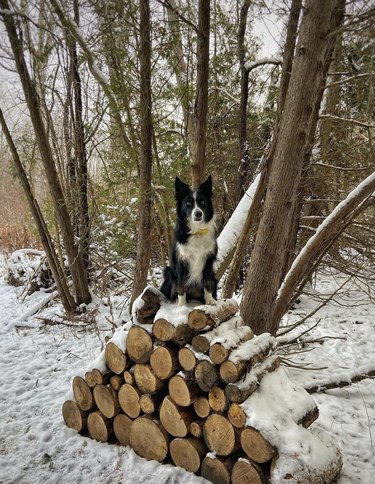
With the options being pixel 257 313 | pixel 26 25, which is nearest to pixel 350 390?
pixel 257 313

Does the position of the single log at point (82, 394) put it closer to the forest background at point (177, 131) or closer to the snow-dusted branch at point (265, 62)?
the forest background at point (177, 131)

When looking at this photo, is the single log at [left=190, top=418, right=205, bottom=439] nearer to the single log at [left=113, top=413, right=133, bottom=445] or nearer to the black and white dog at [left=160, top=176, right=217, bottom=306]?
the single log at [left=113, top=413, right=133, bottom=445]

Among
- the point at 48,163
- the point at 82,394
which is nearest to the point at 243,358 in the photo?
the point at 82,394

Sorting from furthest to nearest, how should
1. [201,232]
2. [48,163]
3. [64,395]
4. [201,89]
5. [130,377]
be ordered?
1. [48,163]
2. [201,89]
3. [64,395]
4. [130,377]
5. [201,232]

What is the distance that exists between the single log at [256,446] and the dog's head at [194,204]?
58.6 inches

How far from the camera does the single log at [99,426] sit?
295 cm

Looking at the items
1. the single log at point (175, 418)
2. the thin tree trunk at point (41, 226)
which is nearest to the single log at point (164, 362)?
the single log at point (175, 418)

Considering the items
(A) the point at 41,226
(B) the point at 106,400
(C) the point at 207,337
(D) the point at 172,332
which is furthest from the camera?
(A) the point at 41,226

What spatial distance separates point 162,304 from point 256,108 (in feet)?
19.7

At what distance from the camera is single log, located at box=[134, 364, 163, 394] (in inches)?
105

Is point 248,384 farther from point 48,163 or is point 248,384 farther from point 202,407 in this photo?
point 48,163

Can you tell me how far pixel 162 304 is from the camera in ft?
9.47

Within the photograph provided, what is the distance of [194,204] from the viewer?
2.61m

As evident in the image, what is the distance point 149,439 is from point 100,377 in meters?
0.66
